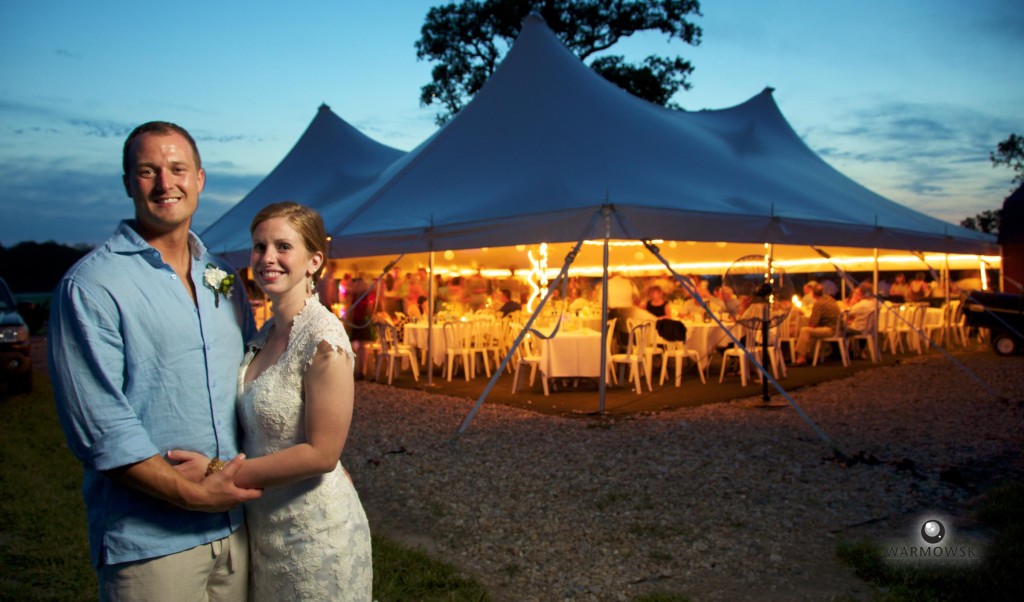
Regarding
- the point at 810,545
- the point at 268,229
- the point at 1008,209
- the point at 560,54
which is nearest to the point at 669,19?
the point at 1008,209

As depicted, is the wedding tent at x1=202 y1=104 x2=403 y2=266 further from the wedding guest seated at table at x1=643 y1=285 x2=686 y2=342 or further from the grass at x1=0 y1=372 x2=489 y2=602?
the grass at x1=0 y1=372 x2=489 y2=602

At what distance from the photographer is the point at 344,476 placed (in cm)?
175

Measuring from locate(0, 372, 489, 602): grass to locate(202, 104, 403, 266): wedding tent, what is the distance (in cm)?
606

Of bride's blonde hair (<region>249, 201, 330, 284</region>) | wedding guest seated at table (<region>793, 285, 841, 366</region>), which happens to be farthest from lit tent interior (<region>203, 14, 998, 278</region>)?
bride's blonde hair (<region>249, 201, 330, 284</region>)

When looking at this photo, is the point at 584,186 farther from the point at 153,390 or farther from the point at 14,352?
the point at 14,352

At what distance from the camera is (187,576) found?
4.97 ft

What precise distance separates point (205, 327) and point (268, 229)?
0.25 metres

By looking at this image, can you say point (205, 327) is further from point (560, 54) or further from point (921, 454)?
point (560, 54)

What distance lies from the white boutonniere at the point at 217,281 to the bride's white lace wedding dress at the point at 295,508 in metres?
0.18

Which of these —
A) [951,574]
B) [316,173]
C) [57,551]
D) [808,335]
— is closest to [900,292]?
[808,335]

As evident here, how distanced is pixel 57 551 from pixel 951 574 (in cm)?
418

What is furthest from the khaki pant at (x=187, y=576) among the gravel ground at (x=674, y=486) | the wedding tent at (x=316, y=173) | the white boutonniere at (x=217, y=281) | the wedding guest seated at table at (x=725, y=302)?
the wedding tent at (x=316, y=173)

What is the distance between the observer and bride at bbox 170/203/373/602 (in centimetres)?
151

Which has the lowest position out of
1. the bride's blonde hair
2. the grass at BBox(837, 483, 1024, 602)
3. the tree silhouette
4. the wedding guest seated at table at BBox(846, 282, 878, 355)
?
the grass at BBox(837, 483, 1024, 602)
